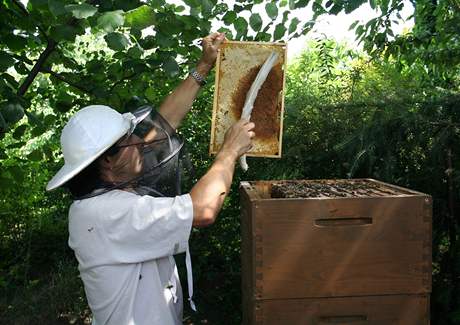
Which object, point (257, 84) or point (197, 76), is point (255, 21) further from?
point (257, 84)

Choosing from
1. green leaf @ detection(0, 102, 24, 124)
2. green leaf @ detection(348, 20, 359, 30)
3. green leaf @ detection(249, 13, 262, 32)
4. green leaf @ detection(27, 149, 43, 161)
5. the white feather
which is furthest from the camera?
green leaf @ detection(348, 20, 359, 30)

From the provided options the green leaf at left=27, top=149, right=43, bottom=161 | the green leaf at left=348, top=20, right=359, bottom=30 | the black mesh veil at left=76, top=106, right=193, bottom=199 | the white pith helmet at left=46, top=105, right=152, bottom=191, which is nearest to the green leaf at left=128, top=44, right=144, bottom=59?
the black mesh veil at left=76, top=106, right=193, bottom=199

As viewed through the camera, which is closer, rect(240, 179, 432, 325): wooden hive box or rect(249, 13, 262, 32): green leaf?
rect(240, 179, 432, 325): wooden hive box

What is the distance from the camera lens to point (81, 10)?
1630mm

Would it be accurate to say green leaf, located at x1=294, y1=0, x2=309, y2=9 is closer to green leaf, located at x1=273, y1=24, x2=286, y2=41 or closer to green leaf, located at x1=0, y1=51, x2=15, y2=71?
green leaf, located at x1=273, y1=24, x2=286, y2=41

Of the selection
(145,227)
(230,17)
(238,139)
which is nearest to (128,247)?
(145,227)

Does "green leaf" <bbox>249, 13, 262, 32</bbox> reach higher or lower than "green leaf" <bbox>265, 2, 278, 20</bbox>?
lower

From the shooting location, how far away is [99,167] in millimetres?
1600

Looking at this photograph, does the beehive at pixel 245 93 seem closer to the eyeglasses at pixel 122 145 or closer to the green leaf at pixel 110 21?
the eyeglasses at pixel 122 145

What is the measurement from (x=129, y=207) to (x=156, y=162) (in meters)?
0.22

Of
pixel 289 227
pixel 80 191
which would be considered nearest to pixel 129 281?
pixel 80 191

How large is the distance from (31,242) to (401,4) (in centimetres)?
361

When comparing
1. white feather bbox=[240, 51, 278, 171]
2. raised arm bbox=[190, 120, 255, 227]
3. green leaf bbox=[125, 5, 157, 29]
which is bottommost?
raised arm bbox=[190, 120, 255, 227]

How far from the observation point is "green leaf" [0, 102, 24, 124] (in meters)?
2.06
